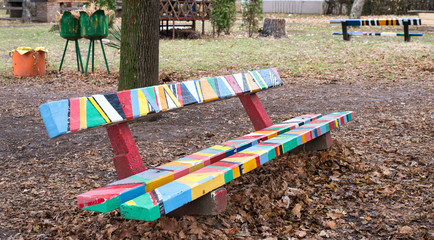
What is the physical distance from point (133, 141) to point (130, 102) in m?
0.24

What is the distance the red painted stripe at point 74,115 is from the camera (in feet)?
8.30

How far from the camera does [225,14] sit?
17.0 metres

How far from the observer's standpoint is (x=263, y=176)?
3.96 meters

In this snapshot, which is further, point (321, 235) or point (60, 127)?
point (321, 235)

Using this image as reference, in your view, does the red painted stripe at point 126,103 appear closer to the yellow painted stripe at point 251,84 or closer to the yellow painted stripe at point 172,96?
the yellow painted stripe at point 172,96

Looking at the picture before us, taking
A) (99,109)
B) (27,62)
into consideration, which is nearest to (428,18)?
(27,62)

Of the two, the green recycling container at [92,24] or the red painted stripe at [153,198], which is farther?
the green recycling container at [92,24]

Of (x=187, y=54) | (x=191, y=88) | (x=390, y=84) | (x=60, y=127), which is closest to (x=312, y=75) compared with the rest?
(x=390, y=84)

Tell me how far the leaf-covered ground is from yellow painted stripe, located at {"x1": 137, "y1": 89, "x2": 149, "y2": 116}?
65 cm

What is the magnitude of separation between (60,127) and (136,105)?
0.59 m

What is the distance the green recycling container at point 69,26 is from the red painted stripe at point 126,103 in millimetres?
6995

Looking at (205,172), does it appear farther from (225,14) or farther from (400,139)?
(225,14)

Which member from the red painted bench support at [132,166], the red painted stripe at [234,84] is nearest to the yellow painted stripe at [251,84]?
the red painted stripe at [234,84]

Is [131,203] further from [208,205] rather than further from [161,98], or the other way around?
[161,98]
